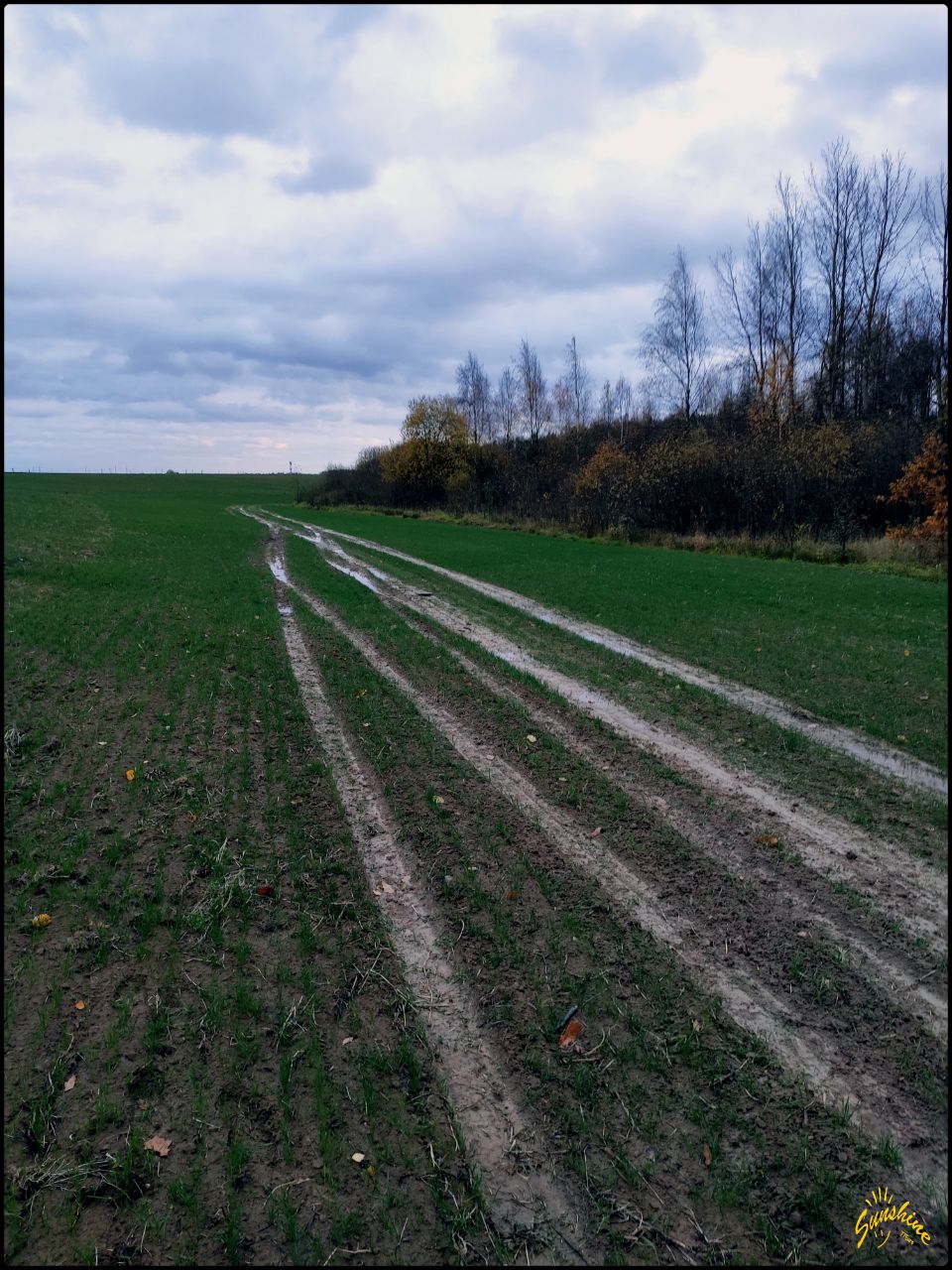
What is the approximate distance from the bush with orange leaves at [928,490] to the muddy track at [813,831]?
1.20 m

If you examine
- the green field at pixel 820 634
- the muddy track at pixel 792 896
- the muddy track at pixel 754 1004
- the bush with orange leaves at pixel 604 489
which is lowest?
the muddy track at pixel 754 1004

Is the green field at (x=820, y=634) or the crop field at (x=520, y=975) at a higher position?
the green field at (x=820, y=634)

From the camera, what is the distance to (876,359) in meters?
6.79

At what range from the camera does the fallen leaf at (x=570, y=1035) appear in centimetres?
317

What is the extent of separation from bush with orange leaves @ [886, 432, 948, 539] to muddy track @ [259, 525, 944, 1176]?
77.4 inches

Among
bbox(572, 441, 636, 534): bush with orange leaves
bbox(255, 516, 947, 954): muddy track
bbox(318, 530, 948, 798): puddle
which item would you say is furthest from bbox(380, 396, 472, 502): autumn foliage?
bbox(255, 516, 947, 954): muddy track

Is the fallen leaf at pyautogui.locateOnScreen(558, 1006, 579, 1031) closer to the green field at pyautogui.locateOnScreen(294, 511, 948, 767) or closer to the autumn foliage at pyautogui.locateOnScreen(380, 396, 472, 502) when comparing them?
the green field at pyautogui.locateOnScreen(294, 511, 948, 767)

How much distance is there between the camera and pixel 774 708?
15.0ft

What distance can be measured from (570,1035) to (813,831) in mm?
1678

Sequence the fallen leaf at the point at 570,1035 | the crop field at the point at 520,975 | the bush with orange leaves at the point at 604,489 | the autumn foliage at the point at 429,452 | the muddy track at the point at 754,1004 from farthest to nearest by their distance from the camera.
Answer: the autumn foliage at the point at 429,452
the bush with orange leaves at the point at 604,489
the fallen leaf at the point at 570,1035
the crop field at the point at 520,975
the muddy track at the point at 754,1004

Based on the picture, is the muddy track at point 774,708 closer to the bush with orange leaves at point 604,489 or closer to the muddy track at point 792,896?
the muddy track at point 792,896

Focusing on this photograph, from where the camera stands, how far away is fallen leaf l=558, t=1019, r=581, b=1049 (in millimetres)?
3168

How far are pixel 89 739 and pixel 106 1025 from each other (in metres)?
4.77

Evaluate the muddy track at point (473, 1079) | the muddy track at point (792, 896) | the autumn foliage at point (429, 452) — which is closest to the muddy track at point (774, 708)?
the muddy track at point (792, 896)
